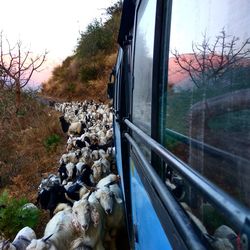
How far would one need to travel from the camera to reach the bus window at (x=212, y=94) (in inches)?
43.3

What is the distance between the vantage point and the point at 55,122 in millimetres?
18344

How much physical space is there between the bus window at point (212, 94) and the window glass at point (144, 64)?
1.29 feet

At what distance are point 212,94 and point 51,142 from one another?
1388 cm

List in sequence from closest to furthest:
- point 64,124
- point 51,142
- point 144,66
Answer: point 144,66 < point 51,142 < point 64,124

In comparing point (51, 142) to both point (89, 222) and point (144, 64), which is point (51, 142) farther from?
point (144, 64)

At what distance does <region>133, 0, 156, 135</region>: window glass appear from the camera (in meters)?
2.06

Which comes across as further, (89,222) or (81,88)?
(81,88)

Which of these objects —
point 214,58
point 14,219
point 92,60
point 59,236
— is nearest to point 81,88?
point 92,60

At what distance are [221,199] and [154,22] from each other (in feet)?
4.09

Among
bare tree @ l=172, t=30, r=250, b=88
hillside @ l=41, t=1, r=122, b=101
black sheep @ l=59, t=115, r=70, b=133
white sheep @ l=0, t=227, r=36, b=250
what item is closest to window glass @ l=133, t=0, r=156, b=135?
bare tree @ l=172, t=30, r=250, b=88

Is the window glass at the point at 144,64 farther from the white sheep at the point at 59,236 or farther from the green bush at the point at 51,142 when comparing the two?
the green bush at the point at 51,142

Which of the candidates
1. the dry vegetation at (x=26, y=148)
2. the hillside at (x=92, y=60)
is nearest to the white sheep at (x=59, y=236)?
the dry vegetation at (x=26, y=148)

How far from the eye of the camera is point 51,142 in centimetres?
1484

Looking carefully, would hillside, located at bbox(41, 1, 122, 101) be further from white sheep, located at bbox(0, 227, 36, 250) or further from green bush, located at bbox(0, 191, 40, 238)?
white sheep, located at bbox(0, 227, 36, 250)
